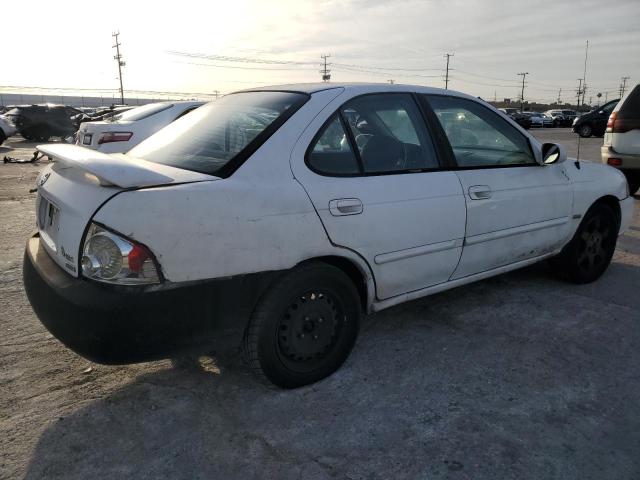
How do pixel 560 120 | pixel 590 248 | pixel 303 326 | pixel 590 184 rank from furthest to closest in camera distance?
pixel 560 120, pixel 590 248, pixel 590 184, pixel 303 326

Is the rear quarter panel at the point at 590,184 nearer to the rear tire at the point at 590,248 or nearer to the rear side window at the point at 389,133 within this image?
the rear tire at the point at 590,248

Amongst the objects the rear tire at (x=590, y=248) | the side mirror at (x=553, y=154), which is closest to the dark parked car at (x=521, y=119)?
the rear tire at (x=590, y=248)

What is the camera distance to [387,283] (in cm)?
309

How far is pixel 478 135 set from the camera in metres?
3.77

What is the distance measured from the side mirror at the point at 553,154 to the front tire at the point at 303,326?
1.98m

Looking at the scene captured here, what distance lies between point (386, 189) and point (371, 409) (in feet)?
3.86

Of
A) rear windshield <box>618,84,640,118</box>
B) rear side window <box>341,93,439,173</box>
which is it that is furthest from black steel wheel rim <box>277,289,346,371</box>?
rear windshield <box>618,84,640,118</box>

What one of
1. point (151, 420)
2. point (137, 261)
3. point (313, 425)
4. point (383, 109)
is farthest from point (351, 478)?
point (383, 109)

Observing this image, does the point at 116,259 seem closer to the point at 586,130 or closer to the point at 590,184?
the point at 590,184

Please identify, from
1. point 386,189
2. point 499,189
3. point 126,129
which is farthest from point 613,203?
point 126,129

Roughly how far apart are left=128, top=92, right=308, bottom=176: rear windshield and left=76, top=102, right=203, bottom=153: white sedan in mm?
5373

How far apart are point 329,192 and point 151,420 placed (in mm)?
1418

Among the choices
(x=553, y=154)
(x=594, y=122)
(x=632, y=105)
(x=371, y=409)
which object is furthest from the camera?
(x=594, y=122)

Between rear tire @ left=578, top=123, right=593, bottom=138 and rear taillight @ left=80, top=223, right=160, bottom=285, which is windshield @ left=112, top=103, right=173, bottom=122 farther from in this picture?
rear tire @ left=578, top=123, right=593, bottom=138
